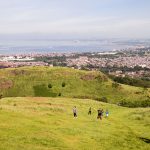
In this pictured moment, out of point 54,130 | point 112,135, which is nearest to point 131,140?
point 112,135

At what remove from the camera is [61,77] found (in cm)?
14012

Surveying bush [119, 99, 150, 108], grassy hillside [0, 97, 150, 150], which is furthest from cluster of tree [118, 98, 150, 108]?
grassy hillside [0, 97, 150, 150]

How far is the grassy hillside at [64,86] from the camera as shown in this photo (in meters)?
122

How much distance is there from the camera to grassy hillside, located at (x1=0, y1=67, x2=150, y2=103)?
399 ft

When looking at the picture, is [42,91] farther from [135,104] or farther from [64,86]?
[135,104]

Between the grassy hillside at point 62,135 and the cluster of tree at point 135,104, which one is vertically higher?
the grassy hillside at point 62,135

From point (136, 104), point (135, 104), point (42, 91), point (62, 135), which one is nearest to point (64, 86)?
point (42, 91)

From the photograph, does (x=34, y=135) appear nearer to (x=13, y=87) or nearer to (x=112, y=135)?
(x=112, y=135)

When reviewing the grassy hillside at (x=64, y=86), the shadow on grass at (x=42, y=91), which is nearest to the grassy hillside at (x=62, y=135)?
the grassy hillside at (x=64, y=86)

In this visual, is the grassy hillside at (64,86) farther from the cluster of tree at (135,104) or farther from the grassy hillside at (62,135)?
the grassy hillside at (62,135)

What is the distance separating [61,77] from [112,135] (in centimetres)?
9936

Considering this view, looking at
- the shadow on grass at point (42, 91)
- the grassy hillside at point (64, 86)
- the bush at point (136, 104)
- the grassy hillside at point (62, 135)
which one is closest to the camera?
the grassy hillside at point (62, 135)

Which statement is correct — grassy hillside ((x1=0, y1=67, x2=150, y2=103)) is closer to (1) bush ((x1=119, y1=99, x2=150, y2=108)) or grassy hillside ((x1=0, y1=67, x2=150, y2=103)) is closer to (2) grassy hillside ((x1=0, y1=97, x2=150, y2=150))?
(1) bush ((x1=119, y1=99, x2=150, y2=108))

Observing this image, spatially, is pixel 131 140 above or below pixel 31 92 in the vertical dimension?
above
